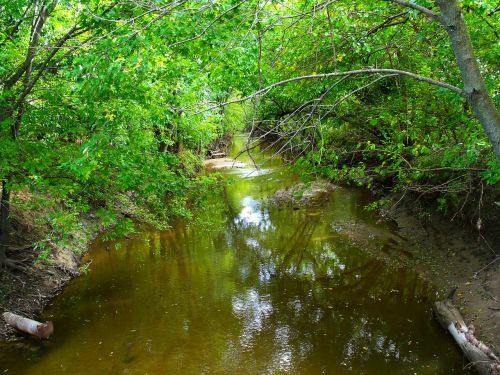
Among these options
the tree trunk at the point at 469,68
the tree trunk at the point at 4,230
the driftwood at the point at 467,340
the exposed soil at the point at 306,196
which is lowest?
the exposed soil at the point at 306,196

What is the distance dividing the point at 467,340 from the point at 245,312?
5273 millimetres

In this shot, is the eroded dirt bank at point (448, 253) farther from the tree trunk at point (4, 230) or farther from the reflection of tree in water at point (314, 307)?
the tree trunk at point (4, 230)

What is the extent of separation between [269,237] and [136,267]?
5.80 m

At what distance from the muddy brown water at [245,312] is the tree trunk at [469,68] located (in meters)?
4.29

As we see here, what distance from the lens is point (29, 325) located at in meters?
9.38

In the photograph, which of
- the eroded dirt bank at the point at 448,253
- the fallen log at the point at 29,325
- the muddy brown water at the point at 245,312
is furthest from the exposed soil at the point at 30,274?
the eroded dirt bank at the point at 448,253

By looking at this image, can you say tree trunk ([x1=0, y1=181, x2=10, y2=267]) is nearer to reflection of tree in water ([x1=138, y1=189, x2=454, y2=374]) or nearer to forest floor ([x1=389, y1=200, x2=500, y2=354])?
reflection of tree in water ([x1=138, y1=189, x2=454, y2=374])

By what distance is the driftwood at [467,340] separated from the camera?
7404 mm

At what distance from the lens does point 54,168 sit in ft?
28.9

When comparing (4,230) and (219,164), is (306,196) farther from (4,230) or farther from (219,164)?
(219,164)

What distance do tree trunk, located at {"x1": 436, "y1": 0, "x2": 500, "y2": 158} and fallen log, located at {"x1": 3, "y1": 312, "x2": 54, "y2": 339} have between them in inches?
390

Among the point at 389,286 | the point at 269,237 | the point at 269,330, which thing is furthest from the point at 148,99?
the point at 269,237

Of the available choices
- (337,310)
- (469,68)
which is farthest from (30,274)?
(469,68)

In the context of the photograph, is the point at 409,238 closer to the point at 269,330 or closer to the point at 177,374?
the point at 269,330
